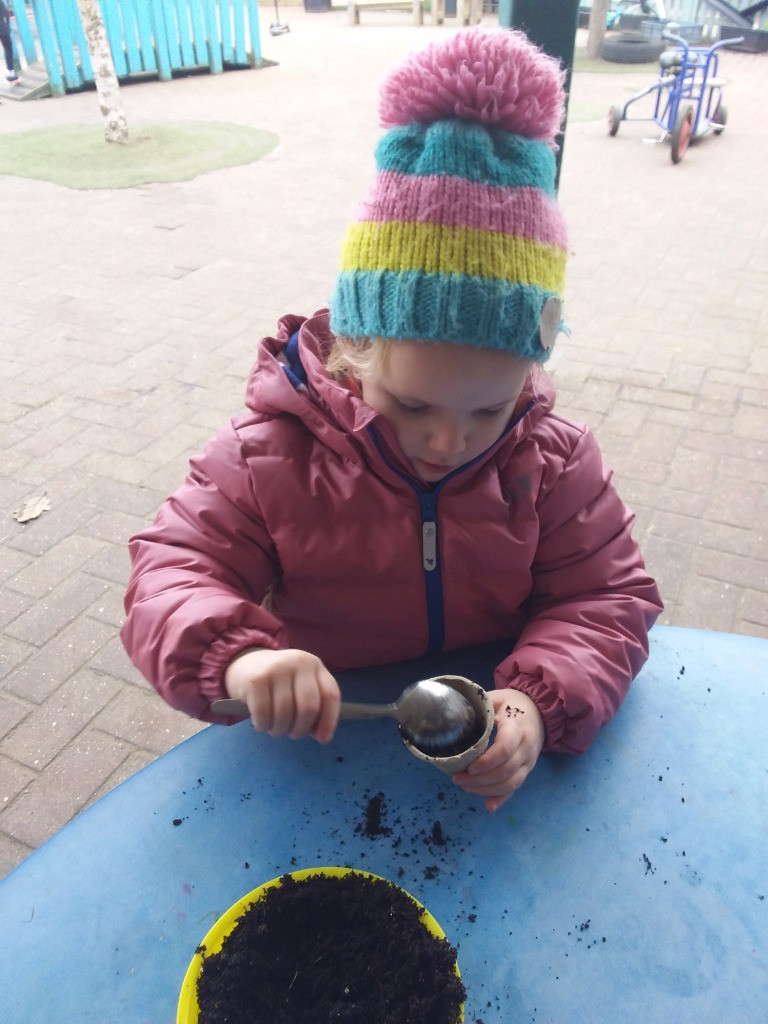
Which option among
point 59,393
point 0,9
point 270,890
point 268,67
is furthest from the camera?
point 268,67

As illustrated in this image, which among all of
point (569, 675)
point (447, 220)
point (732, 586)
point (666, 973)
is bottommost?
point (732, 586)

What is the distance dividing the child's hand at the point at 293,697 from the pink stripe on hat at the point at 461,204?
2.02 ft

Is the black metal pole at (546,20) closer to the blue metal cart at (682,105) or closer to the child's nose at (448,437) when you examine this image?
the child's nose at (448,437)

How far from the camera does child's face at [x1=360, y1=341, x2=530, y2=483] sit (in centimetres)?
116

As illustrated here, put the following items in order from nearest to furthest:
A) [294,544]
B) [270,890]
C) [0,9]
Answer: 1. [270,890]
2. [294,544]
3. [0,9]

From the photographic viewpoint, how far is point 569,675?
122 centimetres

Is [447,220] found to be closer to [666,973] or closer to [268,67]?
[666,973]

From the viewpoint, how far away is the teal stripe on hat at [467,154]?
3.59 feet

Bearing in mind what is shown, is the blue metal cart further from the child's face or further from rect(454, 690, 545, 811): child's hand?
rect(454, 690, 545, 811): child's hand

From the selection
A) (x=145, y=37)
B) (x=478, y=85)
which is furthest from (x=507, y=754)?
(x=145, y=37)

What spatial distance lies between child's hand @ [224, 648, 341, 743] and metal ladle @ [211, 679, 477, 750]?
8 cm

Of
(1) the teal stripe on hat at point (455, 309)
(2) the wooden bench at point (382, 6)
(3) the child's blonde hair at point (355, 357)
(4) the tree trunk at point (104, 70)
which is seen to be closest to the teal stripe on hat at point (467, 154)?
(1) the teal stripe on hat at point (455, 309)

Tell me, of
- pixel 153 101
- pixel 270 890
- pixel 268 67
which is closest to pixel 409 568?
pixel 270 890

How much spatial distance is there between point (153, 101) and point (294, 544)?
34.2 feet
